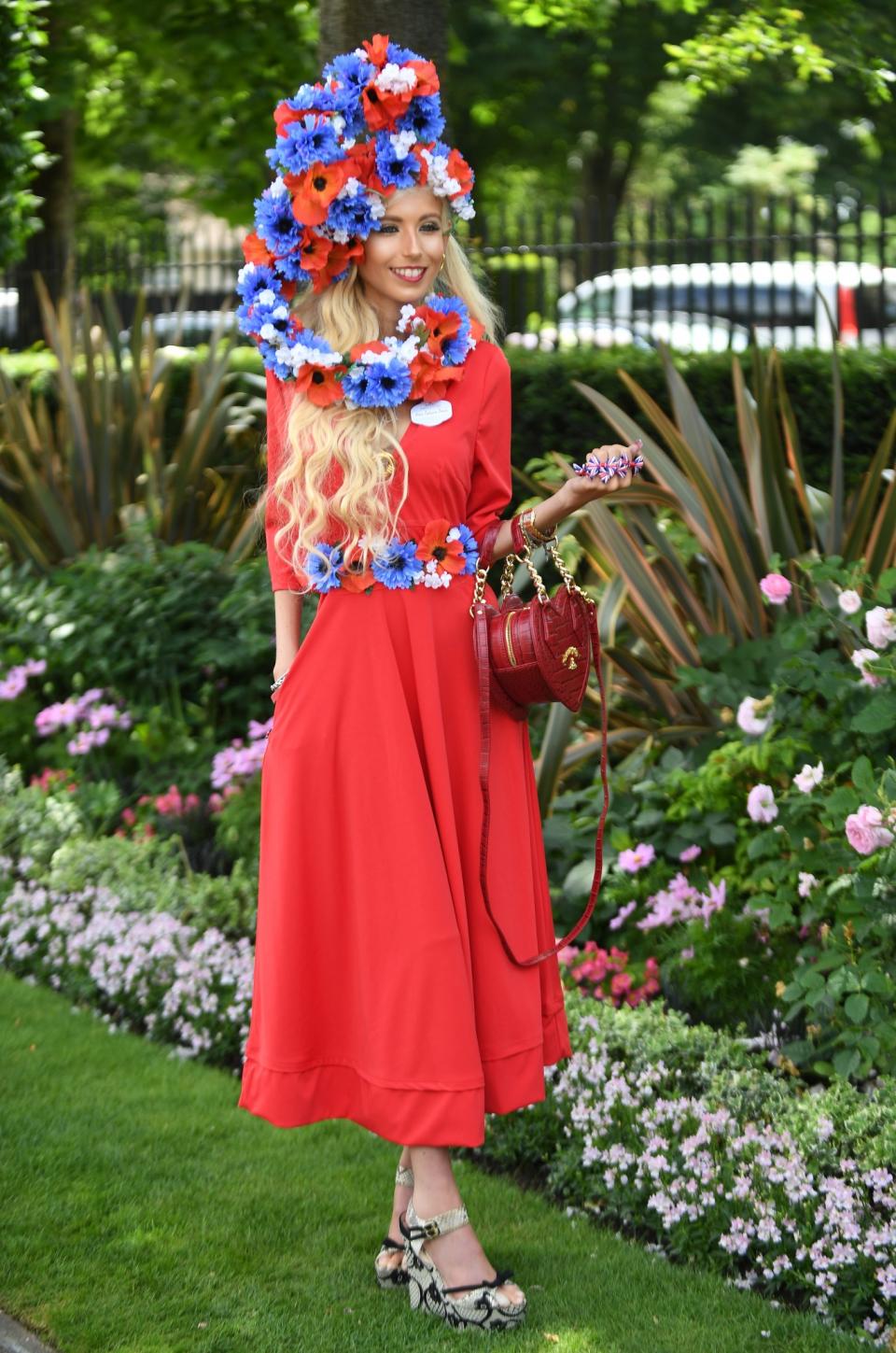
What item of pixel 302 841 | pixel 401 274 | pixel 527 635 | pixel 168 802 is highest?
pixel 401 274

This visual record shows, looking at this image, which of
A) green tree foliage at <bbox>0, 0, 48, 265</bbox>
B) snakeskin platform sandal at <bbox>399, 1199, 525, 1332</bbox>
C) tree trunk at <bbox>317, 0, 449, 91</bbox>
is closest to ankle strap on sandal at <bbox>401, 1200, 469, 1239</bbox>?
snakeskin platform sandal at <bbox>399, 1199, 525, 1332</bbox>

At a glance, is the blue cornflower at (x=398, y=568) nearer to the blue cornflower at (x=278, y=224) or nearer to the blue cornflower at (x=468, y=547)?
the blue cornflower at (x=468, y=547)

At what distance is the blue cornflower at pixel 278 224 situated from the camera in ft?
10.1

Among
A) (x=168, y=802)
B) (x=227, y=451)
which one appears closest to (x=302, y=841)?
(x=168, y=802)

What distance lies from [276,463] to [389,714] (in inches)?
21.9

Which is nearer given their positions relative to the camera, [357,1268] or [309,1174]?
[357,1268]

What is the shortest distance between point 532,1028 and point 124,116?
1101cm

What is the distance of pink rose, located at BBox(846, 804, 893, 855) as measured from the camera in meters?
3.22

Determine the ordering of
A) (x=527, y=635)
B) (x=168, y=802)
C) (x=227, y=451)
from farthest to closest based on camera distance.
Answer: (x=227, y=451) < (x=168, y=802) < (x=527, y=635)

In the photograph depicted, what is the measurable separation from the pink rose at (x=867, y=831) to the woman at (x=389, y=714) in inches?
25.8

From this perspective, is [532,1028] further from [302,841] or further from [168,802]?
[168,802]

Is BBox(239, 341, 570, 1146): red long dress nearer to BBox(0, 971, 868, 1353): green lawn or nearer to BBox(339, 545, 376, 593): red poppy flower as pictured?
BBox(339, 545, 376, 593): red poppy flower

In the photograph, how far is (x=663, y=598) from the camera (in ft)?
15.8

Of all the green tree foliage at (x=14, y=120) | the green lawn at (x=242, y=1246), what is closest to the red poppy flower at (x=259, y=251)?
the green lawn at (x=242, y=1246)
